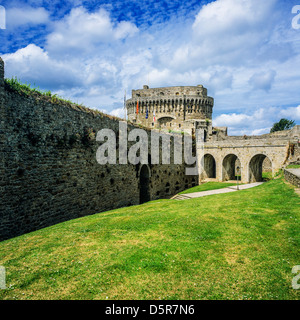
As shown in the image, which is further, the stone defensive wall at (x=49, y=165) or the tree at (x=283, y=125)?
the tree at (x=283, y=125)

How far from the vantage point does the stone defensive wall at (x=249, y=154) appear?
92.0 feet

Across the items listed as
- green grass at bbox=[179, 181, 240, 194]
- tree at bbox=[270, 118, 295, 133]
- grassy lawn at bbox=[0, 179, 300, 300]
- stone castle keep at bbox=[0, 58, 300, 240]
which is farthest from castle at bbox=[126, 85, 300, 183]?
tree at bbox=[270, 118, 295, 133]

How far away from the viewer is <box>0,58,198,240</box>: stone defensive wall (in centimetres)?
1018

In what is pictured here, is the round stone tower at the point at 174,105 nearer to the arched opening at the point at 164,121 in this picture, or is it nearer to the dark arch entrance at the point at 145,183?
the arched opening at the point at 164,121

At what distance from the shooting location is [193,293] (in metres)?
5.17

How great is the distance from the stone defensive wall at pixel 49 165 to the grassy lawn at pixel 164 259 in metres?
1.90

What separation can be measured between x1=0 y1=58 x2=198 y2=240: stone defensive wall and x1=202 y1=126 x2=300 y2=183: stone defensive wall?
763 inches

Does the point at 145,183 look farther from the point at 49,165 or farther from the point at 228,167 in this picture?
the point at 228,167

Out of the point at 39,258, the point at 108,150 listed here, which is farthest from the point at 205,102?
the point at 39,258

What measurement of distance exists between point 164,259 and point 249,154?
2780 cm

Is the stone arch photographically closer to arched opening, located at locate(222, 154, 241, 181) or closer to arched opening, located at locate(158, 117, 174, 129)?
arched opening, located at locate(222, 154, 241, 181)

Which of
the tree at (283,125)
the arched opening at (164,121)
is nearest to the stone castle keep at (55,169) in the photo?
the arched opening at (164,121)

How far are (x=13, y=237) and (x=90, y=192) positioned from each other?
5756 millimetres
